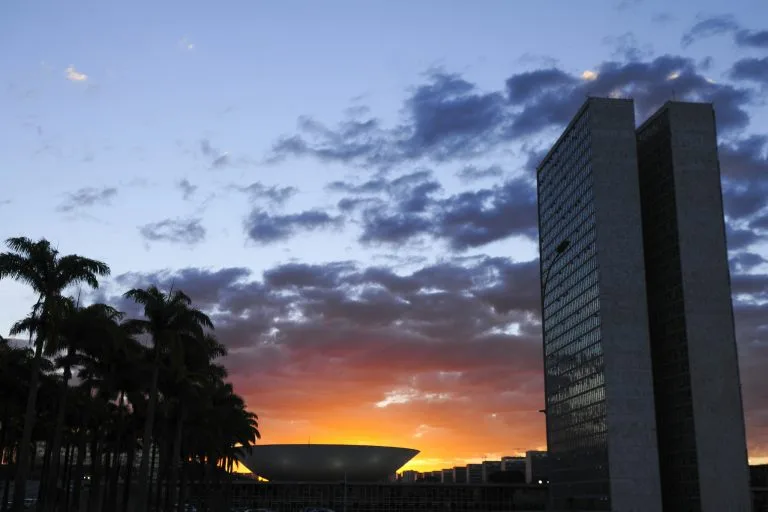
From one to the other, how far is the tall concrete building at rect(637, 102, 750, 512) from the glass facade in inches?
446

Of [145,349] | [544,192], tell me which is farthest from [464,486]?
[145,349]

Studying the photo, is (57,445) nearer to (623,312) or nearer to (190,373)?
(190,373)

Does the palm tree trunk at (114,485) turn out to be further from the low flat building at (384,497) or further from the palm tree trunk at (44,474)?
the low flat building at (384,497)

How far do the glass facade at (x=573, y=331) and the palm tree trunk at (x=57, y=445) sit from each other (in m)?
75.7

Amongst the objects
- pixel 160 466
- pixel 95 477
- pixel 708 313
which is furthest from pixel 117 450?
pixel 708 313

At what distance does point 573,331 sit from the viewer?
146250mm

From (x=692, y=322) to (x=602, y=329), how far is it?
13306 millimetres

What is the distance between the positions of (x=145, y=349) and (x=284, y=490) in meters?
124

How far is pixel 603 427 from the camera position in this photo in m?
127

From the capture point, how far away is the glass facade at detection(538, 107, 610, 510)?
432 feet

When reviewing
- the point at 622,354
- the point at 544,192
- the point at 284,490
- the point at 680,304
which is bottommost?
the point at 284,490

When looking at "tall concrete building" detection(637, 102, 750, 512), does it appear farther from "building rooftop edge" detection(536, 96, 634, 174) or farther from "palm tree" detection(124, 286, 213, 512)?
"palm tree" detection(124, 286, 213, 512)

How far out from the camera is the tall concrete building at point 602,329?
123312mm

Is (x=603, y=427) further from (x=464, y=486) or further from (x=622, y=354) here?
(x=464, y=486)
